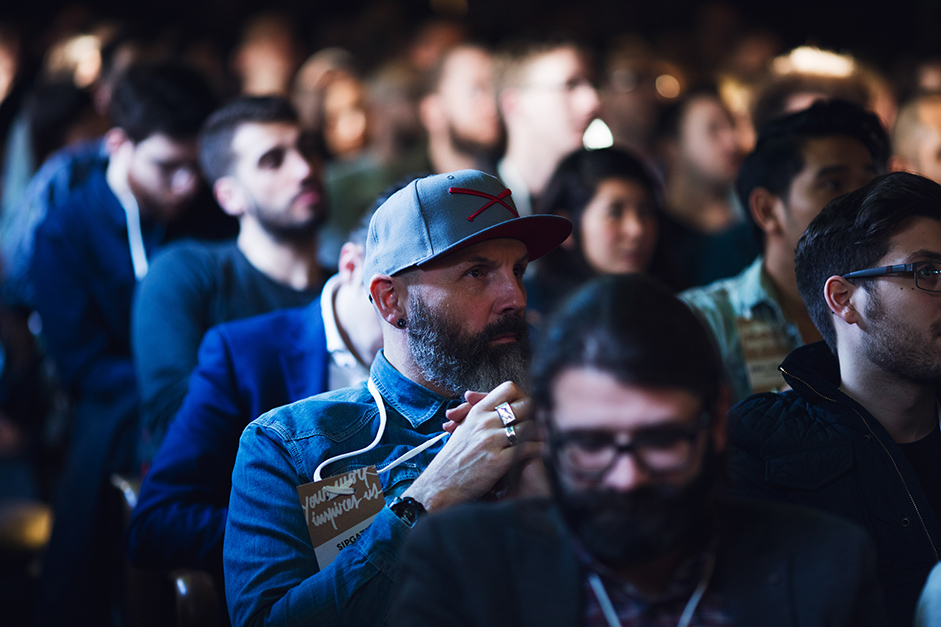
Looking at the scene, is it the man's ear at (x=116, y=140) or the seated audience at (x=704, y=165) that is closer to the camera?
the man's ear at (x=116, y=140)

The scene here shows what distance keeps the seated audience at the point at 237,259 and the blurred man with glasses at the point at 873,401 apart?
A: 5.22 feet

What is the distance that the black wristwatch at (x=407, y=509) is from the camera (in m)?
1.60

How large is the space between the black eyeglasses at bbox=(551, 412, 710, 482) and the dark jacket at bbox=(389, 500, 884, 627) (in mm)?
130

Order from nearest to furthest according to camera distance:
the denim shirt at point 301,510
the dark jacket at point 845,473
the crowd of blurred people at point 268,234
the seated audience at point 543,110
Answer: the denim shirt at point 301,510 → the dark jacket at point 845,473 → the crowd of blurred people at point 268,234 → the seated audience at point 543,110

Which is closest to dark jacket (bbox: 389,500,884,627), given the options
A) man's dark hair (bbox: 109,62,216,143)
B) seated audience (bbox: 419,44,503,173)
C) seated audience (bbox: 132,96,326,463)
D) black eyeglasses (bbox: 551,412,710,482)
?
black eyeglasses (bbox: 551,412,710,482)

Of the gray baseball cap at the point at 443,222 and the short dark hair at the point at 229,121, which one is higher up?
the short dark hair at the point at 229,121

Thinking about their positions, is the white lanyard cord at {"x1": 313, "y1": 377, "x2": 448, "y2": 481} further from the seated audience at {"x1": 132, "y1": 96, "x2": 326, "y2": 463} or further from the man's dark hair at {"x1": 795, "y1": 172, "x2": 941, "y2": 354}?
the seated audience at {"x1": 132, "y1": 96, "x2": 326, "y2": 463}

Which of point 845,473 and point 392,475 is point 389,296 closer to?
point 392,475

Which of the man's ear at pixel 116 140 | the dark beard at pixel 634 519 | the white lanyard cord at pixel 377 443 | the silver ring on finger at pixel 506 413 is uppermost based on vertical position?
the man's ear at pixel 116 140

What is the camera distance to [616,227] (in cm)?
321

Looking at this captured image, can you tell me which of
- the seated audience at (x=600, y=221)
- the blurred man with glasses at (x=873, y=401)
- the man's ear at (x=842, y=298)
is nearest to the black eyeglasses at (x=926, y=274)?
the blurred man with glasses at (x=873, y=401)

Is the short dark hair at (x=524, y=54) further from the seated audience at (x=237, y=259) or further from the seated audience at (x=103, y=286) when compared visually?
the seated audience at (x=103, y=286)

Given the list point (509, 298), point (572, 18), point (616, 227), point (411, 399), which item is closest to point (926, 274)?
point (509, 298)

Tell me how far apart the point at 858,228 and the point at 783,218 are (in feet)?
2.83
